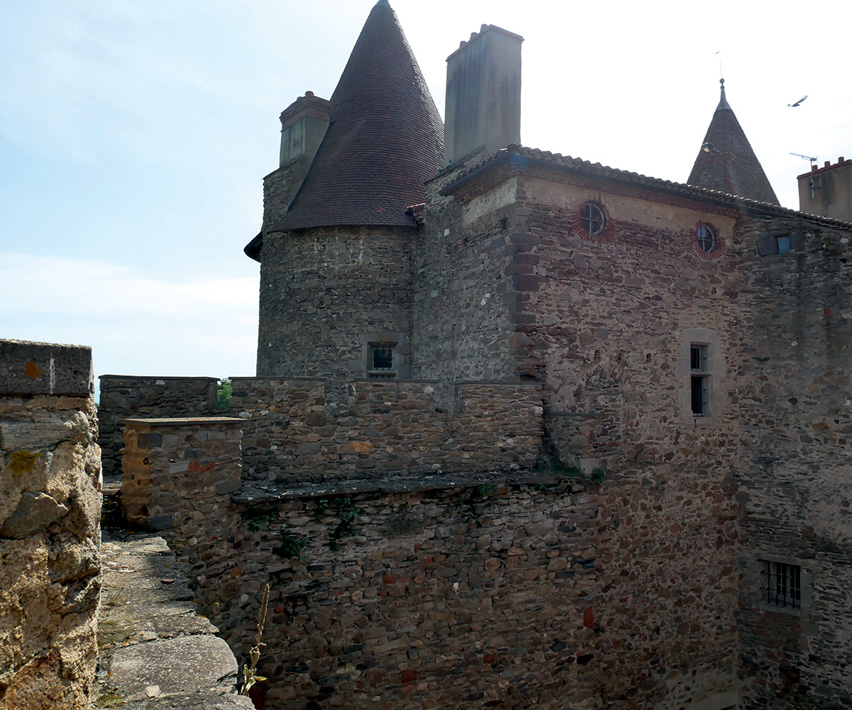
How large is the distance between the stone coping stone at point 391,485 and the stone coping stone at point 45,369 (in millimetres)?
4169

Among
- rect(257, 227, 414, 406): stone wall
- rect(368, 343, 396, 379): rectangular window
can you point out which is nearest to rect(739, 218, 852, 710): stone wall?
rect(257, 227, 414, 406): stone wall

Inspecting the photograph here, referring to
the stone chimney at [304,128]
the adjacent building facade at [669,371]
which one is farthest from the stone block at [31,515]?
the stone chimney at [304,128]

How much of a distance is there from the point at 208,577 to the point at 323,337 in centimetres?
717

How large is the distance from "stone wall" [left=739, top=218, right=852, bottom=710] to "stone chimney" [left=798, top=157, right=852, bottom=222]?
6460 millimetres

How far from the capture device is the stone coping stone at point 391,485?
20.0 ft

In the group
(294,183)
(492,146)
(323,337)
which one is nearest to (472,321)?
(492,146)

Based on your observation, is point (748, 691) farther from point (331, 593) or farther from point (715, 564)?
point (331, 593)

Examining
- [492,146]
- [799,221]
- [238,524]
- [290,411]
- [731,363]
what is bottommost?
[238,524]

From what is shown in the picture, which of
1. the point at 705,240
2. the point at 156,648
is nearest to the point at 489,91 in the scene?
the point at 705,240

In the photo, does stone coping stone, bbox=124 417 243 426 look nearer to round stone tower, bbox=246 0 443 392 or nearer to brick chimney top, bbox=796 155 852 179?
round stone tower, bbox=246 0 443 392

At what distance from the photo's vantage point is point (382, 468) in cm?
714

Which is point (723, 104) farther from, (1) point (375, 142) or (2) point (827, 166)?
(1) point (375, 142)

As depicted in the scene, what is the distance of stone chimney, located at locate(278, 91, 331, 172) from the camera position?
1427 cm

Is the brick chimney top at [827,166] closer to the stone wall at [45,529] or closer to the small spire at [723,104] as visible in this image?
the small spire at [723,104]
